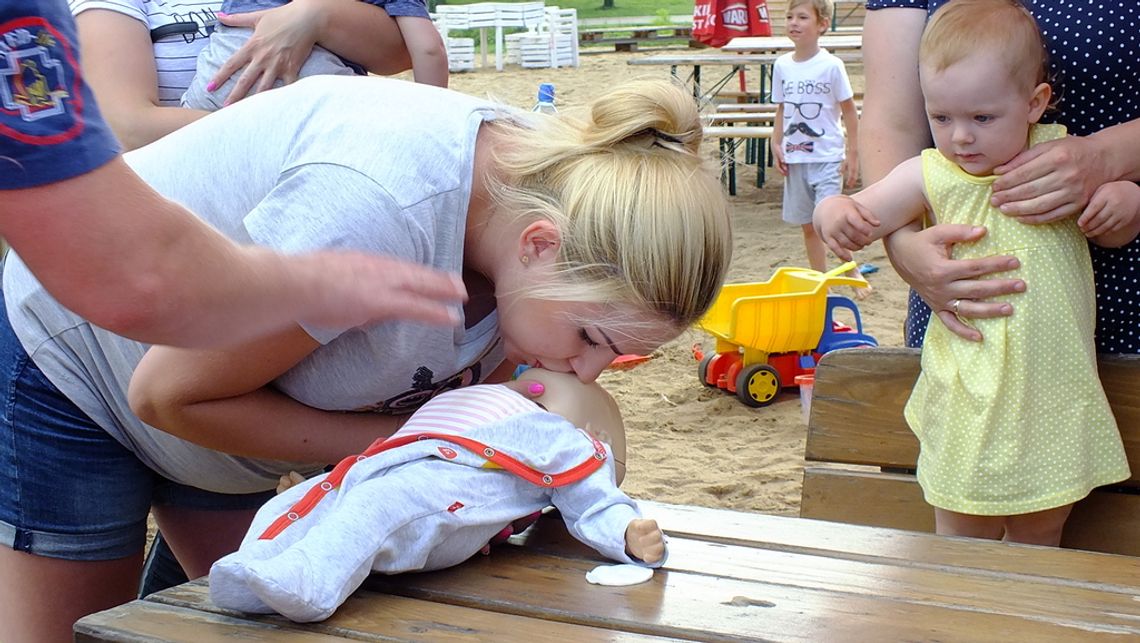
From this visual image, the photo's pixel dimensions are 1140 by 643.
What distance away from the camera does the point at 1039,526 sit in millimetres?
2350

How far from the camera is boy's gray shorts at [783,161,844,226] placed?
7008mm

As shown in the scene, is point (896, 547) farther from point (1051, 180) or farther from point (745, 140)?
point (745, 140)

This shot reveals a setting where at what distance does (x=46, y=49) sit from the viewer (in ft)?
3.00

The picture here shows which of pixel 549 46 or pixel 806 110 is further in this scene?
pixel 549 46

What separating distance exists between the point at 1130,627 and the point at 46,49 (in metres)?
1.45

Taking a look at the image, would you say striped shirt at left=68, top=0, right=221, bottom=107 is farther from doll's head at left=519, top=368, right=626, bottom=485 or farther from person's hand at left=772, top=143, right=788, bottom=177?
person's hand at left=772, top=143, right=788, bottom=177

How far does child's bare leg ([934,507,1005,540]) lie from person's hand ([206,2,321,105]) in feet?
5.16

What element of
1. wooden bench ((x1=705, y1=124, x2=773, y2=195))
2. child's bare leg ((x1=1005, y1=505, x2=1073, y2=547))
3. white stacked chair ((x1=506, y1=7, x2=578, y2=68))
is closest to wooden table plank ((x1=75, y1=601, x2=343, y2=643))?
child's bare leg ((x1=1005, y1=505, x2=1073, y2=547))

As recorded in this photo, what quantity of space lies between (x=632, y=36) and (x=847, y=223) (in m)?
22.0

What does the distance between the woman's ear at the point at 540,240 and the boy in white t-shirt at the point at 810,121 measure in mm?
5380

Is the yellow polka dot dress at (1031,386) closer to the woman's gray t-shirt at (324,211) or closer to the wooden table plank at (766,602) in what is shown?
the wooden table plank at (766,602)

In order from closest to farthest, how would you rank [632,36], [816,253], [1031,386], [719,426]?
[1031,386], [719,426], [816,253], [632,36]

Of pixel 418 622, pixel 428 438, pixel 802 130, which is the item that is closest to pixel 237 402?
pixel 428 438

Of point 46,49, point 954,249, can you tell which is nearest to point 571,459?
point 954,249
